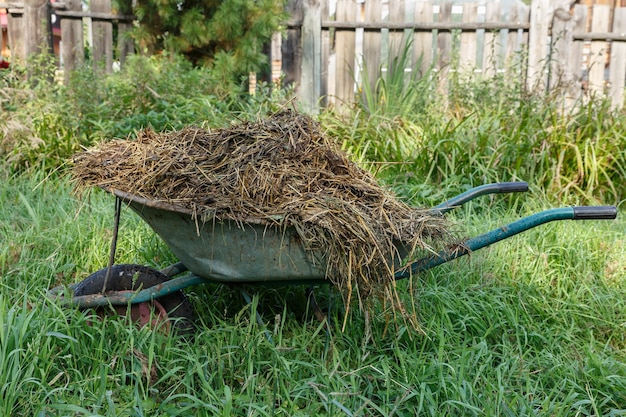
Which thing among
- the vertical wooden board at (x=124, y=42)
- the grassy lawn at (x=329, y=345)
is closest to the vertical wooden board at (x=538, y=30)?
the grassy lawn at (x=329, y=345)

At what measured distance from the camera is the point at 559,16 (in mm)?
6766

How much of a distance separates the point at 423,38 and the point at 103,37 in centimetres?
312

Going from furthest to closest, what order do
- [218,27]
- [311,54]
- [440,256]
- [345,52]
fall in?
[345,52] < [311,54] < [218,27] < [440,256]

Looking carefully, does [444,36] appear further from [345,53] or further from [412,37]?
[345,53]

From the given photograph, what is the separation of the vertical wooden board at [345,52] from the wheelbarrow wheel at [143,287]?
13.6 feet

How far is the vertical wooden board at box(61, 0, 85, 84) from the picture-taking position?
248 inches

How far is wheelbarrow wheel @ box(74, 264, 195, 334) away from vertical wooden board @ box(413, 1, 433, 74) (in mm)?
4493

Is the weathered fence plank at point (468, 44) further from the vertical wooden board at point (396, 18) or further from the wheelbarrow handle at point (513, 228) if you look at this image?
the wheelbarrow handle at point (513, 228)

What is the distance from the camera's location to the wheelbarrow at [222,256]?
8.05 feet

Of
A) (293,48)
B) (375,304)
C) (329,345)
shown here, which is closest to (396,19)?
(293,48)

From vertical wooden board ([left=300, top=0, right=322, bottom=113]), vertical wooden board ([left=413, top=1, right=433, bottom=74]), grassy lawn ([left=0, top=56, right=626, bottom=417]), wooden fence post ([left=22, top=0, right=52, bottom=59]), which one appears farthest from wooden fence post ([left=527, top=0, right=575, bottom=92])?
wooden fence post ([left=22, top=0, right=52, bottom=59])

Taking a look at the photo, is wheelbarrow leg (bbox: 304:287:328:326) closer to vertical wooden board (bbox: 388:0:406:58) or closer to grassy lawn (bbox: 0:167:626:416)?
grassy lawn (bbox: 0:167:626:416)

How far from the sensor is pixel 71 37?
6.35m

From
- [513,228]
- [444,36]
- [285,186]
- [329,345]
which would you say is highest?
[444,36]
